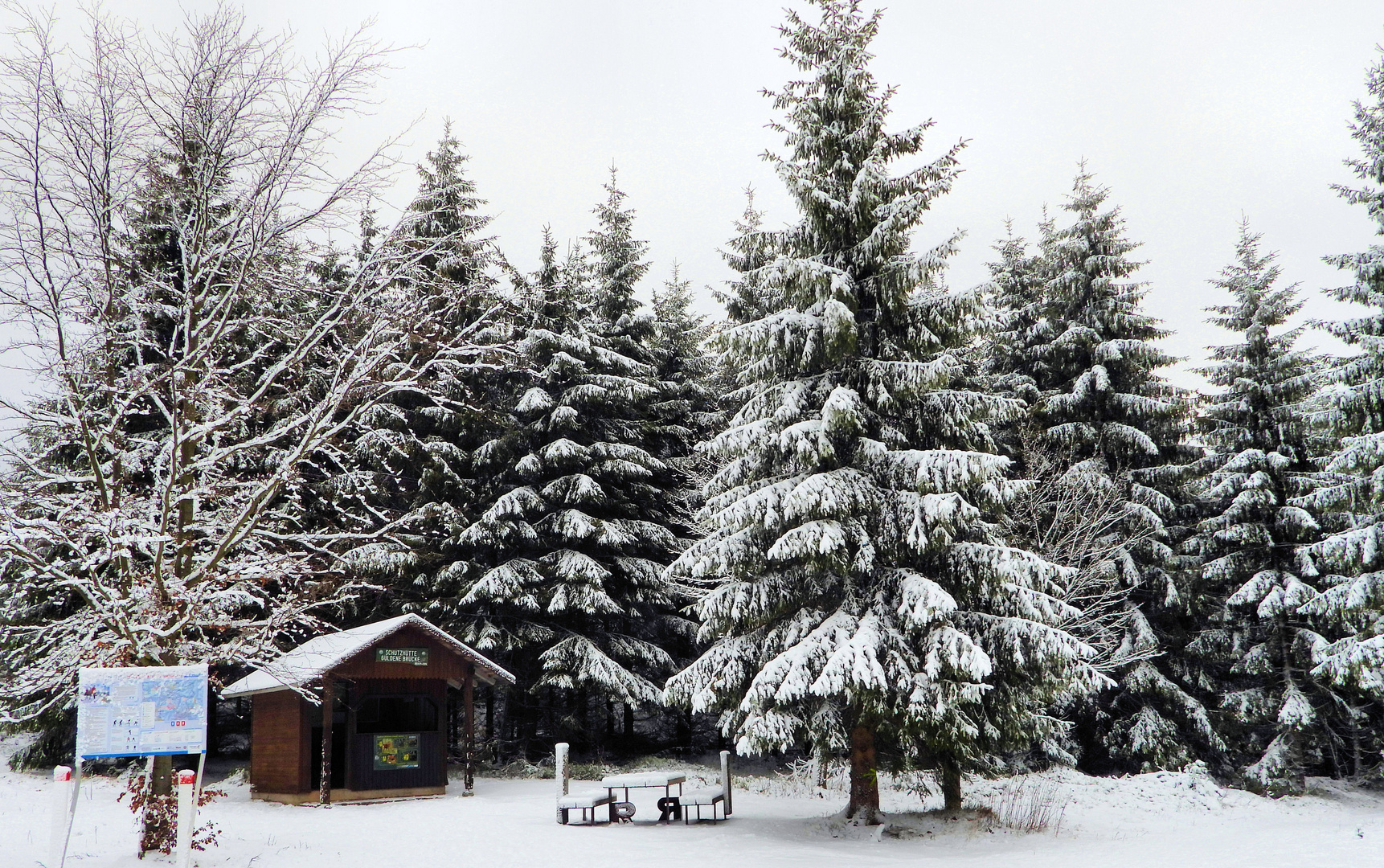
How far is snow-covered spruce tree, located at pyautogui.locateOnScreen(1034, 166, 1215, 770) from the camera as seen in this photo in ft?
70.2

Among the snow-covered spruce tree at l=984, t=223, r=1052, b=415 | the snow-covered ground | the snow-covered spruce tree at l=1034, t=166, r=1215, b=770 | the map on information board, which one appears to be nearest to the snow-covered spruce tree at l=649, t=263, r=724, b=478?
the snow-covered spruce tree at l=984, t=223, r=1052, b=415

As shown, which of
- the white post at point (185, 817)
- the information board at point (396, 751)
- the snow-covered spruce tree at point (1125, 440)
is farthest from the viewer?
the snow-covered spruce tree at point (1125, 440)

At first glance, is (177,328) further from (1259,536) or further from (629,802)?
(1259,536)

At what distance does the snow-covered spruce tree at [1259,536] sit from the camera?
2166 centimetres

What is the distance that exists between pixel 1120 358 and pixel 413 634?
18.1 metres

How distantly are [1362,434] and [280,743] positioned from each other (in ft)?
75.9

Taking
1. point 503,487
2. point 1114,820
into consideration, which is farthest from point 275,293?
point 1114,820

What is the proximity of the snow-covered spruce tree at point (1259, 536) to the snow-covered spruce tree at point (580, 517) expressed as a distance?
547 inches

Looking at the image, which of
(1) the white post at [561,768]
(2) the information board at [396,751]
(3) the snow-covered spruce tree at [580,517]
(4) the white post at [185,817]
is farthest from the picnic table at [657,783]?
(4) the white post at [185,817]

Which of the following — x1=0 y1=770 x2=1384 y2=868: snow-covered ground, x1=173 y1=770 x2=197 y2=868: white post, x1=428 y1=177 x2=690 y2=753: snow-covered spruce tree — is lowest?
x1=0 y1=770 x2=1384 y2=868: snow-covered ground

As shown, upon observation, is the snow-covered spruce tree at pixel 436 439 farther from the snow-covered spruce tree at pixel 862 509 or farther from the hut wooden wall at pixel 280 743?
the snow-covered spruce tree at pixel 862 509

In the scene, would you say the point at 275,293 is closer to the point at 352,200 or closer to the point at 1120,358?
the point at 352,200

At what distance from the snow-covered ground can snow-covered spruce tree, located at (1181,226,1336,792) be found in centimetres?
255

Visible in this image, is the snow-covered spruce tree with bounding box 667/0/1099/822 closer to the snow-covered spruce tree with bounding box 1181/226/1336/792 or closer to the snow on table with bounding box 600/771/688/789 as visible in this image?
the snow on table with bounding box 600/771/688/789
